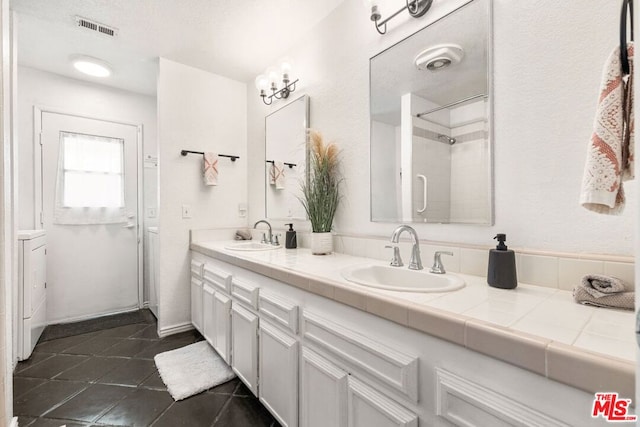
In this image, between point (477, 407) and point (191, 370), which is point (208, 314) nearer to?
point (191, 370)

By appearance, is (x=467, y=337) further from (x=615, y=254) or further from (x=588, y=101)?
(x=588, y=101)

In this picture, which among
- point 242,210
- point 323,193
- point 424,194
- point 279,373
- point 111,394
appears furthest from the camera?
point 242,210

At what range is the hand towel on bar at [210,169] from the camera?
2.59m

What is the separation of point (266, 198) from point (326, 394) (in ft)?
6.03

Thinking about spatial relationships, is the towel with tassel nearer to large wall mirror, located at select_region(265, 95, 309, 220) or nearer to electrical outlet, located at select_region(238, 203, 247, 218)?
large wall mirror, located at select_region(265, 95, 309, 220)

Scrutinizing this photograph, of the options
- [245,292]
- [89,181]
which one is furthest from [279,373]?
[89,181]

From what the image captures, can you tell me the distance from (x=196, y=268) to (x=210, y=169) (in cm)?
91

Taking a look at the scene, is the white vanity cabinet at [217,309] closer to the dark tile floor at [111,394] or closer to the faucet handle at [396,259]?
the dark tile floor at [111,394]

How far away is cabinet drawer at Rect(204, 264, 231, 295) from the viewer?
70.6 inches

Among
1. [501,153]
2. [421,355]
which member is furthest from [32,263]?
[501,153]

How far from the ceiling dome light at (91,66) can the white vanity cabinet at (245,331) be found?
2.46 m

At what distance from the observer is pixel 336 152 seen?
1858 millimetres

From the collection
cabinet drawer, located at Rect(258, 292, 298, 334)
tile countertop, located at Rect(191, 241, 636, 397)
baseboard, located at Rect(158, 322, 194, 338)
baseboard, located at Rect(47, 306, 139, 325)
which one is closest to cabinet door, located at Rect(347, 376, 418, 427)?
tile countertop, located at Rect(191, 241, 636, 397)
